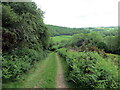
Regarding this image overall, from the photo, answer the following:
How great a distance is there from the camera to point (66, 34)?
103250 millimetres

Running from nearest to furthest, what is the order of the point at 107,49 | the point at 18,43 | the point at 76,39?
the point at 18,43 < the point at 107,49 < the point at 76,39

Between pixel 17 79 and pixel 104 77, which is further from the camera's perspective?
pixel 17 79

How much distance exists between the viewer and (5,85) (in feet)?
17.3

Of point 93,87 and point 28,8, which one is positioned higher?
point 28,8

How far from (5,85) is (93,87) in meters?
4.44

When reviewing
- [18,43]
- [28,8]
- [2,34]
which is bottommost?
[18,43]

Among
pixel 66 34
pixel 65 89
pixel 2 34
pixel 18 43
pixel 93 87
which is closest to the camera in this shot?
pixel 93 87

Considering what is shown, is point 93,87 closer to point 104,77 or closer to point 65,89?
point 104,77

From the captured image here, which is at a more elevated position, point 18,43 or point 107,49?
point 18,43

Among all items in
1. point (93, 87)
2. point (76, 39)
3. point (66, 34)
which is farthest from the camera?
point (66, 34)

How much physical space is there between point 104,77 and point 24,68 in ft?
17.5

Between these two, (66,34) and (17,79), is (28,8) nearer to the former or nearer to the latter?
(17,79)

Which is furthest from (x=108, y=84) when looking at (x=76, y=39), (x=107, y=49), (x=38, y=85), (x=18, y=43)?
(x=76, y=39)

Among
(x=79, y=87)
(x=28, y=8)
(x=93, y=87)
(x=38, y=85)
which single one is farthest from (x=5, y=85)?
(x=28, y=8)
